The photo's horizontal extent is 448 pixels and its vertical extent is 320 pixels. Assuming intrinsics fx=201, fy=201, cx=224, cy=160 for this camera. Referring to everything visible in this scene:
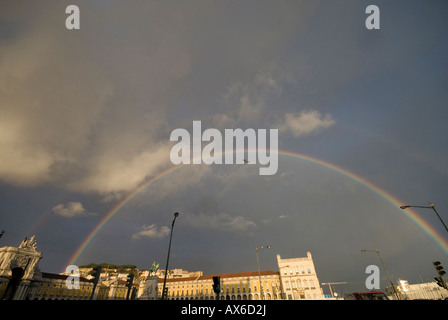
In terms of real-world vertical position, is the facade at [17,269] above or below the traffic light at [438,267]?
above

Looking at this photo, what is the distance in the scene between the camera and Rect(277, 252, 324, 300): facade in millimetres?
64625

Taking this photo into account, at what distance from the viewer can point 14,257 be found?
209 feet

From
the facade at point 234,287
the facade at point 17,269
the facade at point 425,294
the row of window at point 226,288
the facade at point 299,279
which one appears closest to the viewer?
the facade at point 425,294

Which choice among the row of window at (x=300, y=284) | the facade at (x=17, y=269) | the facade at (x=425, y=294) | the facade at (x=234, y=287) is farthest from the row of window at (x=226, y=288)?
the facade at (x=17, y=269)

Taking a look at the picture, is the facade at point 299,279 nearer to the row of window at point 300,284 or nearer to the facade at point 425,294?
the row of window at point 300,284

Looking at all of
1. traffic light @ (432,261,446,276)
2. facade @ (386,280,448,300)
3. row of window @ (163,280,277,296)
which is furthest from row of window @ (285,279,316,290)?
traffic light @ (432,261,446,276)

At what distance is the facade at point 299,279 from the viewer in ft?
212

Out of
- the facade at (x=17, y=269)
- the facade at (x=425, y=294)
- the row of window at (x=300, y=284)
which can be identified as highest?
the facade at (x=17, y=269)

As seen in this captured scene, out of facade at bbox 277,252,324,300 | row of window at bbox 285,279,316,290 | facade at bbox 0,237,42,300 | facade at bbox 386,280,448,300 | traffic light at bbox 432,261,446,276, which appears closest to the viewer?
traffic light at bbox 432,261,446,276

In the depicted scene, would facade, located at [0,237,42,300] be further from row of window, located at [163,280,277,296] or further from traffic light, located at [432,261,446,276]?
traffic light, located at [432,261,446,276]
